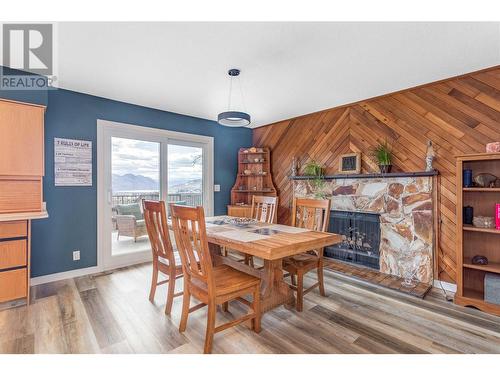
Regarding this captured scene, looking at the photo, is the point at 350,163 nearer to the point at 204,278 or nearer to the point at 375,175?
the point at 375,175

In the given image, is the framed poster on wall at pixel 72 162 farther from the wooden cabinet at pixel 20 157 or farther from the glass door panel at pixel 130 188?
the wooden cabinet at pixel 20 157

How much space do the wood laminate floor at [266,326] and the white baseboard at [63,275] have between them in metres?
0.23

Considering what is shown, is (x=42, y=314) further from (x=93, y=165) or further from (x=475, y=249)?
(x=475, y=249)

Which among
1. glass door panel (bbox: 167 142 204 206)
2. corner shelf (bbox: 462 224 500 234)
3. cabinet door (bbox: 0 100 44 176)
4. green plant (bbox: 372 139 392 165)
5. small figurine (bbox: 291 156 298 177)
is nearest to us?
corner shelf (bbox: 462 224 500 234)

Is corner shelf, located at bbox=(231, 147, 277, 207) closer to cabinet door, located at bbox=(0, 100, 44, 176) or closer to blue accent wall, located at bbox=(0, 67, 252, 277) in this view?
blue accent wall, located at bbox=(0, 67, 252, 277)

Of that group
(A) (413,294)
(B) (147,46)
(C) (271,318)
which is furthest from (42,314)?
(A) (413,294)

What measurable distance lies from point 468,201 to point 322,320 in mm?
2096

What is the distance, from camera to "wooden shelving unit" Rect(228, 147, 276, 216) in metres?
4.91

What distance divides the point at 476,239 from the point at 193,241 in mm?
2989

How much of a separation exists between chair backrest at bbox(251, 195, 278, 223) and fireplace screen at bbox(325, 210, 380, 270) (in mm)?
1221

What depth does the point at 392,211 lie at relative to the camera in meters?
3.34

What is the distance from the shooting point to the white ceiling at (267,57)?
201cm

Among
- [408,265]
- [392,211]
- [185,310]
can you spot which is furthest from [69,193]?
[408,265]

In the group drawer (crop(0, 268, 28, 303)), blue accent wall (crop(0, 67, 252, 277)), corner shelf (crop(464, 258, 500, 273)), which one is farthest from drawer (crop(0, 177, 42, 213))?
corner shelf (crop(464, 258, 500, 273))
